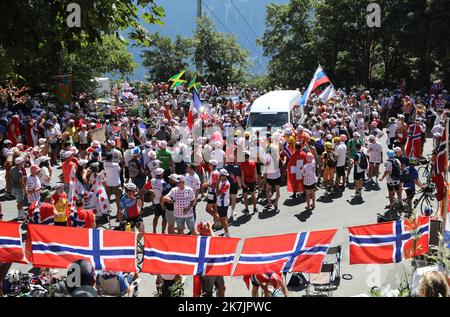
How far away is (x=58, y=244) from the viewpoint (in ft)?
25.8

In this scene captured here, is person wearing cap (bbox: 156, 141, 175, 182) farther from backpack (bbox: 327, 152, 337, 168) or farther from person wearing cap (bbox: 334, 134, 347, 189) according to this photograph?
person wearing cap (bbox: 334, 134, 347, 189)

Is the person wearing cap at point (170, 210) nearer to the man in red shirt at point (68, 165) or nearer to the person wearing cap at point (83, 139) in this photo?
the man in red shirt at point (68, 165)

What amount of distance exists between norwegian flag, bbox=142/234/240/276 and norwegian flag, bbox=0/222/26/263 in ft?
6.53

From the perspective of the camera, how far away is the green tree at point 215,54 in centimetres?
4312

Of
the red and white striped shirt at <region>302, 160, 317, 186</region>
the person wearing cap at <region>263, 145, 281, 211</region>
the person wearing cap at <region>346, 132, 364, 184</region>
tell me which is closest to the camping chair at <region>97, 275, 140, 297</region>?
the person wearing cap at <region>263, 145, 281, 211</region>

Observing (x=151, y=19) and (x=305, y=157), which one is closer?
(x=151, y=19)

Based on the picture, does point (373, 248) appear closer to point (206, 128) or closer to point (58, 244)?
point (58, 244)

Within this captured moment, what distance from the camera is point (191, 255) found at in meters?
7.59

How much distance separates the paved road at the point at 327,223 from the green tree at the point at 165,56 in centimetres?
3117

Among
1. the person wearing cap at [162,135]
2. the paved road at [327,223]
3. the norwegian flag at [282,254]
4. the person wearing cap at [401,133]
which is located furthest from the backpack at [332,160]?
the norwegian flag at [282,254]

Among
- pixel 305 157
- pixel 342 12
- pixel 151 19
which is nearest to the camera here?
pixel 151 19

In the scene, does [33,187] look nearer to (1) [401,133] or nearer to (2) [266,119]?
(2) [266,119]
